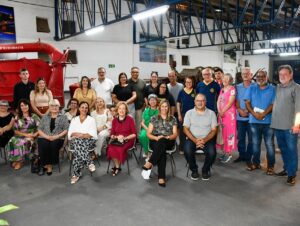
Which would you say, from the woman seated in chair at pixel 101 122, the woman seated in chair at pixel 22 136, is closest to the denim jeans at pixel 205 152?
the woman seated in chair at pixel 101 122

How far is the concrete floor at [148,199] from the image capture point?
2.62 meters

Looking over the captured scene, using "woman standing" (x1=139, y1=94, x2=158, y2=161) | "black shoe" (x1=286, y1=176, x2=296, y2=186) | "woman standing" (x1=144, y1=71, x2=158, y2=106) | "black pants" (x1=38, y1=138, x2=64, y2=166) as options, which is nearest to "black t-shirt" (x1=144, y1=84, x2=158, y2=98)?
"woman standing" (x1=144, y1=71, x2=158, y2=106)

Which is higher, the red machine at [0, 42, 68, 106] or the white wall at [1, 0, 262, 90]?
the white wall at [1, 0, 262, 90]

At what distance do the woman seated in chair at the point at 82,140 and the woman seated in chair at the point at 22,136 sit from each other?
2.41ft

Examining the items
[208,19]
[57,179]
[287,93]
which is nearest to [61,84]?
[57,179]

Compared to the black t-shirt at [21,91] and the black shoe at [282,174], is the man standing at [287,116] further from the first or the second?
the black t-shirt at [21,91]

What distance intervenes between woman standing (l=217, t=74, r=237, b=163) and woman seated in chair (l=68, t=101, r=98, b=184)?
1953 mm

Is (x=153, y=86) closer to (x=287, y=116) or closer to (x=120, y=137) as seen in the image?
(x=120, y=137)

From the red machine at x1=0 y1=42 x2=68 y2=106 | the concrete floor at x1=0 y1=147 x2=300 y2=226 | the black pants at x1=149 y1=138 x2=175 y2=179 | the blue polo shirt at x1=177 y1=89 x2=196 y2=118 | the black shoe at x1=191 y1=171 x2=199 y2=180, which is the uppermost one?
the red machine at x1=0 y1=42 x2=68 y2=106

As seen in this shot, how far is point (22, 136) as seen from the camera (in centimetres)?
417

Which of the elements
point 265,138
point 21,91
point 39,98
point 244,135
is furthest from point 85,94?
point 265,138

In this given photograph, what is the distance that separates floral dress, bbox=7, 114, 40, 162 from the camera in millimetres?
4082

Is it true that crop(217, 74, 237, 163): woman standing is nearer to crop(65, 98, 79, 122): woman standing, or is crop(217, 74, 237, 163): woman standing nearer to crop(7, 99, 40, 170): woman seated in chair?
crop(65, 98, 79, 122): woman standing

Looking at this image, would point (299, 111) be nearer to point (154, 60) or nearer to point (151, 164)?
point (151, 164)
